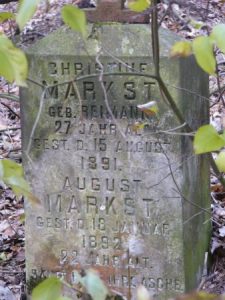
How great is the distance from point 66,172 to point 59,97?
36 cm

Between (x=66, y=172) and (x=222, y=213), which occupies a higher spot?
(x=66, y=172)

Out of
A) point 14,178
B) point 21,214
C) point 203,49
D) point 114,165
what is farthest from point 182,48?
point 21,214

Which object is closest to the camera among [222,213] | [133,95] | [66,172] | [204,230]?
[133,95]

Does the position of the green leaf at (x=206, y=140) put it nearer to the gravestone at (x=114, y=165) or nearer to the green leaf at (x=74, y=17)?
the green leaf at (x=74, y=17)

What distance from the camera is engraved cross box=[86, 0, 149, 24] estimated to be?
10.3ft

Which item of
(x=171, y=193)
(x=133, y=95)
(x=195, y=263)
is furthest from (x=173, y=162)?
(x=195, y=263)

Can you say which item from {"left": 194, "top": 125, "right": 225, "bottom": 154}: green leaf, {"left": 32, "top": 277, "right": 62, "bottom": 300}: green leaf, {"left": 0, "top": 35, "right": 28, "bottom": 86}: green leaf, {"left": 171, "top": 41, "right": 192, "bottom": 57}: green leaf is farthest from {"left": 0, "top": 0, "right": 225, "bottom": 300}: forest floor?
{"left": 32, "top": 277, "right": 62, "bottom": 300}: green leaf

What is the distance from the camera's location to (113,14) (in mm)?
3162

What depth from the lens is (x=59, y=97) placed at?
130 inches

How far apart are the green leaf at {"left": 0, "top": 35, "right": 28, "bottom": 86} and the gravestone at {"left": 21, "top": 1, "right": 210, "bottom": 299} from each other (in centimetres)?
130

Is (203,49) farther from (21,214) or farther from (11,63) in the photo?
(21,214)

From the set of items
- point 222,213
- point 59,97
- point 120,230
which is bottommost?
point 222,213

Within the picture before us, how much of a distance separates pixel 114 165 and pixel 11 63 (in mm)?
1621

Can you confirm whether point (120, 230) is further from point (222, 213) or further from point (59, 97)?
point (222, 213)
